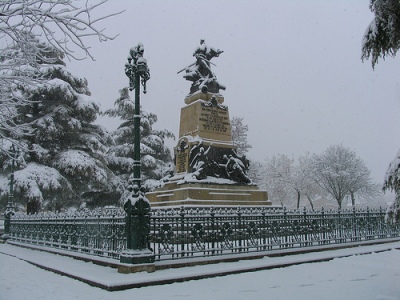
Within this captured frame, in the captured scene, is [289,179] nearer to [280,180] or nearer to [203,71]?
[280,180]

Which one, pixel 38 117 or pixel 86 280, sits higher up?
pixel 38 117

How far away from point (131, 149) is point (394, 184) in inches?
1197

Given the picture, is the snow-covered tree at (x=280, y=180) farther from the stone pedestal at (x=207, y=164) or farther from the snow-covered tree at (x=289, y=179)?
the stone pedestal at (x=207, y=164)

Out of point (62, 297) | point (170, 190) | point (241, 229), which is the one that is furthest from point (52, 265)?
point (170, 190)

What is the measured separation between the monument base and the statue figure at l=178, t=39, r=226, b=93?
596cm

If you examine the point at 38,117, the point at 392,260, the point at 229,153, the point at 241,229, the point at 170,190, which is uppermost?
the point at 38,117

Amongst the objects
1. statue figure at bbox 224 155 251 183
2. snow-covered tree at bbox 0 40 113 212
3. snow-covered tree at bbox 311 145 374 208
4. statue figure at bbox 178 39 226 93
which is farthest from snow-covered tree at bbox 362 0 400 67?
snow-covered tree at bbox 311 145 374 208

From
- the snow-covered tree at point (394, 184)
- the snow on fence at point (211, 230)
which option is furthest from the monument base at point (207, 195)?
the snow-covered tree at point (394, 184)

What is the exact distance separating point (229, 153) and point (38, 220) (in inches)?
396

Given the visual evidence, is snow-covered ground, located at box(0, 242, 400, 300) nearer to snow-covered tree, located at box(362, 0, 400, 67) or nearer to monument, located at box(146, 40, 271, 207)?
Result: snow-covered tree, located at box(362, 0, 400, 67)

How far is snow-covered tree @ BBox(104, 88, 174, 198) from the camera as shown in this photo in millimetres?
34812

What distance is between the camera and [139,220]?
386 inches

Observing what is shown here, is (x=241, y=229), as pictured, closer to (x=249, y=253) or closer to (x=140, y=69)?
(x=249, y=253)

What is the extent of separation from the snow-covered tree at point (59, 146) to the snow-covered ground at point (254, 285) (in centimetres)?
1778
